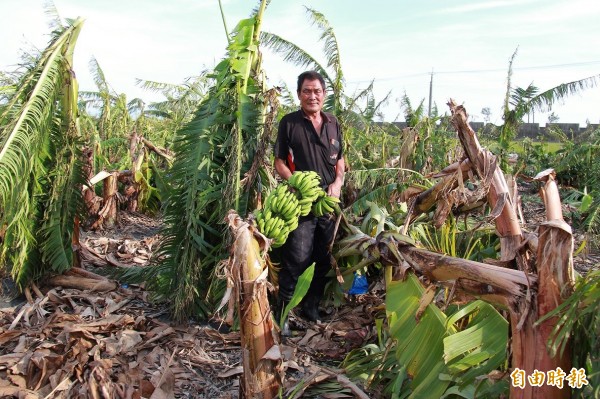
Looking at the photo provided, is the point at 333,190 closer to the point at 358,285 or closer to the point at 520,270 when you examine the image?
the point at 358,285

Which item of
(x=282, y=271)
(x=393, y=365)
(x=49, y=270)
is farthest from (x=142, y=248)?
(x=393, y=365)

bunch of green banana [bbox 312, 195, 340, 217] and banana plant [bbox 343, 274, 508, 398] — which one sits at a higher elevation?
bunch of green banana [bbox 312, 195, 340, 217]

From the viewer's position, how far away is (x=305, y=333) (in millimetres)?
3664

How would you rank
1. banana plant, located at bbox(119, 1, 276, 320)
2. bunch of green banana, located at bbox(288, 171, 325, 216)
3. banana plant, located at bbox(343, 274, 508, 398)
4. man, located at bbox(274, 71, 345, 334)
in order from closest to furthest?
banana plant, located at bbox(343, 274, 508, 398) → bunch of green banana, located at bbox(288, 171, 325, 216) → banana plant, located at bbox(119, 1, 276, 320) → man, located at bbox(274, 71, 345, 334)

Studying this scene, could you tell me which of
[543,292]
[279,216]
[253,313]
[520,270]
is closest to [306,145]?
[279,216]

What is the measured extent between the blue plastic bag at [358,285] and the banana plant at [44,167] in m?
2.29

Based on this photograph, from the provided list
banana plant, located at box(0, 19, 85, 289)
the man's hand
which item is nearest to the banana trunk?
the man's hand

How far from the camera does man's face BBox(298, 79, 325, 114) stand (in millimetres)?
3639

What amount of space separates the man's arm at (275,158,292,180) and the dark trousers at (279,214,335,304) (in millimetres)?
329

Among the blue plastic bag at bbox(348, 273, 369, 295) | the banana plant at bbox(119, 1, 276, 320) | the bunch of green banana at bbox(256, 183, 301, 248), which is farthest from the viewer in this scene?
the blue plastic bag at bbox(348, 273, 369, 295)

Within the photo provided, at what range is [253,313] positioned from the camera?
2.57 metres

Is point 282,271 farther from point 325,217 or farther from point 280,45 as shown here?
point 280,45

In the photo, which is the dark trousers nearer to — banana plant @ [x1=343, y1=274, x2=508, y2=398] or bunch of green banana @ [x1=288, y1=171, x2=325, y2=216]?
bunch of green banana @ [x1=288, y1=171, x2=325, y2=216]

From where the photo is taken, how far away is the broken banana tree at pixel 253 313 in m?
2.53
